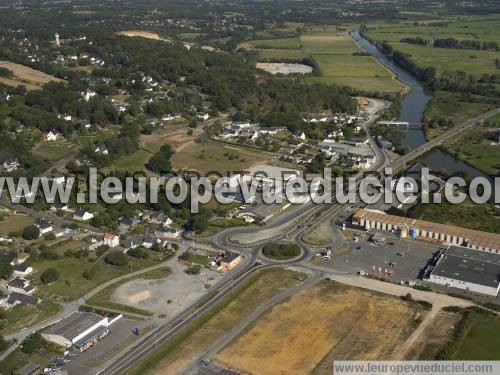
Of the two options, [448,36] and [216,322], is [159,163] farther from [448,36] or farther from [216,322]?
[448,36]

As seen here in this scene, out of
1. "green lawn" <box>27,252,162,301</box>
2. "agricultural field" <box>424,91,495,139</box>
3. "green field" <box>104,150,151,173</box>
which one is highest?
"agricultural field" <box>424,91,495,139</box>

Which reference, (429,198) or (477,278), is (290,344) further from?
(429,198)

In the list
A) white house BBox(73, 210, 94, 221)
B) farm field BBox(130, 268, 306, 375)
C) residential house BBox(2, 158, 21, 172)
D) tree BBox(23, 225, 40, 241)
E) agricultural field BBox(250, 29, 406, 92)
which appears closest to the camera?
farm field BBox(130, 268, 306, 375)

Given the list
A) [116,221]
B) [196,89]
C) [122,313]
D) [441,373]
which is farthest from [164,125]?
[441,373]

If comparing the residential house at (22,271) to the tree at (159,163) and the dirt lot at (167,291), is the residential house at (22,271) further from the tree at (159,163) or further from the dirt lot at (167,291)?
the tree at (159,163)

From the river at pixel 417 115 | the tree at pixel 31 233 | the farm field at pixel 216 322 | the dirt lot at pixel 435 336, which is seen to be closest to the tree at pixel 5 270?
the tree at pixel 31 233

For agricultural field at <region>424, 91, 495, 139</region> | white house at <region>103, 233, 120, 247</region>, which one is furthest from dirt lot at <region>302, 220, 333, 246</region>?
agricultural field at <region>424, 91, 495, 139</region>

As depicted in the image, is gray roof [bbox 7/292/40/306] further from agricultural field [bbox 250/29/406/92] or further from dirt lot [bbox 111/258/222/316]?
agricultural field [bbox 250/29/406/92]

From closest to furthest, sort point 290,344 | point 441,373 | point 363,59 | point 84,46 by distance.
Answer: point 441,373
point 290,344
point 84,46
point 363,59
